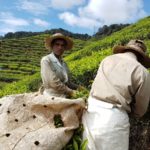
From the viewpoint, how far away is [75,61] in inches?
512

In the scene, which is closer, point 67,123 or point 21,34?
point 67,123

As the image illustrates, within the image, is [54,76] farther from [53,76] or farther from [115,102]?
[115,102]

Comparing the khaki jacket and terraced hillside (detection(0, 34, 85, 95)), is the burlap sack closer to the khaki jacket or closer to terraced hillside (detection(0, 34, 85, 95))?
the khaki jacket

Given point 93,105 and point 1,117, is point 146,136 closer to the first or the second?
point 93,105

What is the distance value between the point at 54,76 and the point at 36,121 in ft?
3.88

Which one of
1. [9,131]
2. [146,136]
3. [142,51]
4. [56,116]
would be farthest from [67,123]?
[146,136]

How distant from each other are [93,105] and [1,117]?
2.85 feet

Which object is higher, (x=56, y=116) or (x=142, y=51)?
(x=142, y=51)

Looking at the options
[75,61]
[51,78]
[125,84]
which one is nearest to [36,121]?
[125,84]

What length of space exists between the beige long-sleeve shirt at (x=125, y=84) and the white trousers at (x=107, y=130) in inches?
3.5

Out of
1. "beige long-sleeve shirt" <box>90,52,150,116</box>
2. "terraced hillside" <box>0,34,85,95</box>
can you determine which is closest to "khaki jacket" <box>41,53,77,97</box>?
"beige long-sleeve shirt" <box>90,52,150,116</box>

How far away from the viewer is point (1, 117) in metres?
4.29

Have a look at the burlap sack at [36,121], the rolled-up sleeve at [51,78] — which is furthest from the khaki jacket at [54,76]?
the burlap sack at [36,121]

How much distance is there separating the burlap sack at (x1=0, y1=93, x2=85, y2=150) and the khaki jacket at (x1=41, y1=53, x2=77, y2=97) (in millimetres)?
854
